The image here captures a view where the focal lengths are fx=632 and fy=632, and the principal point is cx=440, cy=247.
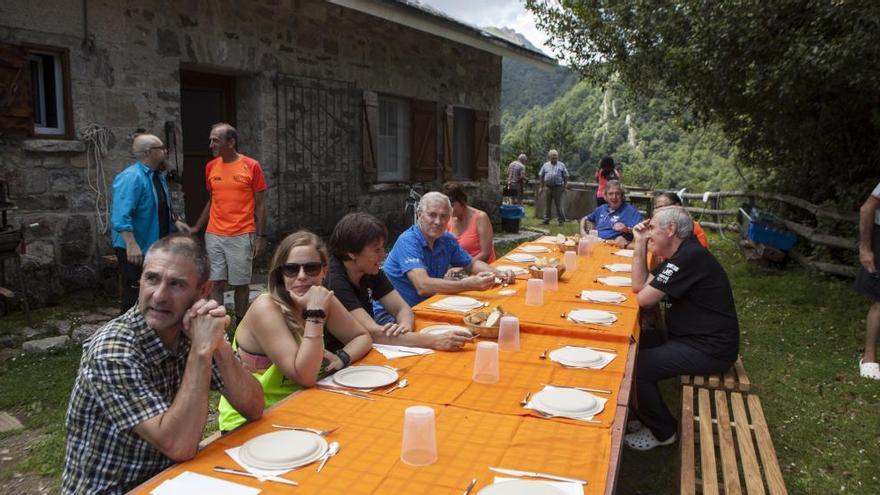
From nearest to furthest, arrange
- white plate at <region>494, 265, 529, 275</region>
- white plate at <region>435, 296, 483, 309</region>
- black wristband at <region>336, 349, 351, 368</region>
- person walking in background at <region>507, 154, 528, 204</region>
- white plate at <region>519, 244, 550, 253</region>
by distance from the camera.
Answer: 1. black wristband at <region>336, 349, 351, 368</region>
2. white plate at <region>435, 296, 483, 309</region>
3. white plate at <region>494, 265, 529, 275</region>
4. white plate at <region>519, 244, 550, 253</region>
5. person walking in background at <region>507, 154, 528, 204</region>

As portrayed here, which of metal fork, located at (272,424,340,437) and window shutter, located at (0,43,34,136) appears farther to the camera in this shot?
window shutter, located at (0,43,34,136)

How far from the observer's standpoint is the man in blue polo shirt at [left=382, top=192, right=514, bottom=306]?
13.0 feet

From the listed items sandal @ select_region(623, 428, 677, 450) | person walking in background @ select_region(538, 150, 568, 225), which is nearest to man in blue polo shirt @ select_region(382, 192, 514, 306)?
sandal @ select_region(623, 428, 677, 450)

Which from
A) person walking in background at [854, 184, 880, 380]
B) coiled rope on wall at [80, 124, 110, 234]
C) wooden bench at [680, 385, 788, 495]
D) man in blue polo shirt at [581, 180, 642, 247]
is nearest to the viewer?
wooden bench at [680, 385, 788, 495]

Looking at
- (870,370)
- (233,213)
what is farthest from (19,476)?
(870,370)

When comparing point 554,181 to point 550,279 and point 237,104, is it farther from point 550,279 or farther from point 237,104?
point 550,279

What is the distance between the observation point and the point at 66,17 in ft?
17.5

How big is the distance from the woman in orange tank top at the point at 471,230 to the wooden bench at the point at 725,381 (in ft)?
7.54

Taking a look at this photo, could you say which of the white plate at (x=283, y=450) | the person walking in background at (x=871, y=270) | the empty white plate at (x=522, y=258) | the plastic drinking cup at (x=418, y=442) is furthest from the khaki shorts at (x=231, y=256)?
the person walking in background at (x=871, y=270)

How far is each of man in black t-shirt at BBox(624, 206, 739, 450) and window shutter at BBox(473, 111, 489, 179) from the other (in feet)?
27.3

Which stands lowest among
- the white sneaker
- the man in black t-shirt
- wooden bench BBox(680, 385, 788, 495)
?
the white sneaker

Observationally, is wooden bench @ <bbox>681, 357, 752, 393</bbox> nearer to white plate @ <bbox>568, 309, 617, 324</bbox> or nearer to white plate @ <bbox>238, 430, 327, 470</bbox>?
white plate @ <bbox>568, 309, 617, 324</bbox>

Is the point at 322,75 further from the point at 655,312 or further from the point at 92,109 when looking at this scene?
the point at 655,312

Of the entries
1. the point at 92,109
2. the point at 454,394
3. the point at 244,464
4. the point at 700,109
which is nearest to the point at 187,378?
the point at 244,464
